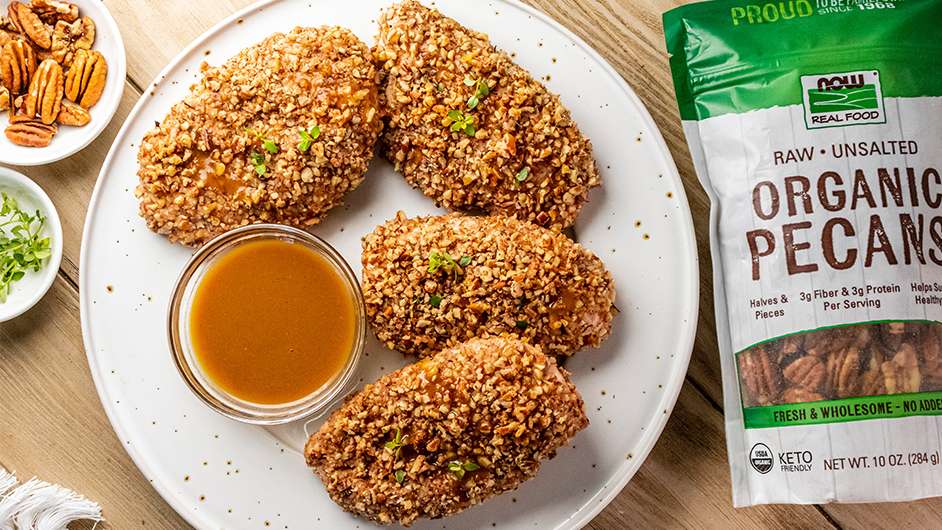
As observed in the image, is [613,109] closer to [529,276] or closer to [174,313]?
[529,276]

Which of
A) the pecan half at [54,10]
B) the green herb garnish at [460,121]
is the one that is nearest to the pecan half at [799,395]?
the green herb garnish at [460,121]

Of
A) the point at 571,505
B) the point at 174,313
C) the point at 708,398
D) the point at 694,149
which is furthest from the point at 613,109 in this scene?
the point at 174,313

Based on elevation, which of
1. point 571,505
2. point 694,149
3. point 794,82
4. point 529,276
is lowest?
point 571,505

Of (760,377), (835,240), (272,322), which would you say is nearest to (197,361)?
(272,322)

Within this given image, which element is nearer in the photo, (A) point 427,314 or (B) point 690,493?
(A) point 427,314

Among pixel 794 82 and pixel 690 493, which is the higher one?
pixel 794 82

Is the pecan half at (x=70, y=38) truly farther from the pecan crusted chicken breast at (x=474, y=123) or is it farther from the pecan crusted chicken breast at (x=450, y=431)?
the pecan crusted chicken breast at (x=450, y=431)

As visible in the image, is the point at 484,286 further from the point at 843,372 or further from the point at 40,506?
the point at 40,506

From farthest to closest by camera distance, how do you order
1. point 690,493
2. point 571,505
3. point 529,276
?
point 690,493 < point 571,505 < point 529,276
